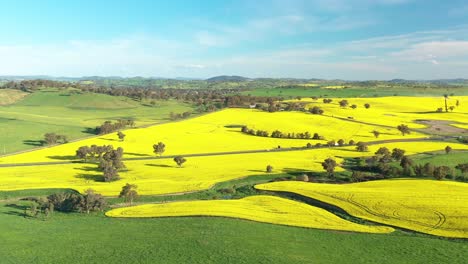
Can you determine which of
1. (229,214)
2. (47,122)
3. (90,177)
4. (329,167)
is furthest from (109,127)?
(229,214)

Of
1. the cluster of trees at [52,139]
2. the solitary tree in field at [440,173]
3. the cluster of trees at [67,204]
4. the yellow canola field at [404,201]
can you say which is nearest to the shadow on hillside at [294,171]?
the yellow canola field at [404,201]

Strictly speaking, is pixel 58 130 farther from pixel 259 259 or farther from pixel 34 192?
pixel 259 259

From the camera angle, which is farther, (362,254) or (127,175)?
(127,175)

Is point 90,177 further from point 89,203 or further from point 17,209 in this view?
point 89,203

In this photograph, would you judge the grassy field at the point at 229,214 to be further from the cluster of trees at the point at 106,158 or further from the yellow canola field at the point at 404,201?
the cluster of trees at the point at 106,158

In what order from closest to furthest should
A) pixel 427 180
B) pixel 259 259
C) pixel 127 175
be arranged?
pixel 259 259
pixel 427 180
pixel 127 175

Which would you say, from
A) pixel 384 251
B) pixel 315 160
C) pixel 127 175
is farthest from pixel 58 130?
pixel 384 251

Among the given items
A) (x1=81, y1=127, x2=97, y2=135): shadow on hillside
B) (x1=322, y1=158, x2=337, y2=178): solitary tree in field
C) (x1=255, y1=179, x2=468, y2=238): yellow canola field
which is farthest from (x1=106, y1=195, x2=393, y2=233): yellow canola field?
(x1=81, y1=127, x2=97, y2=135): shadow on hillside
